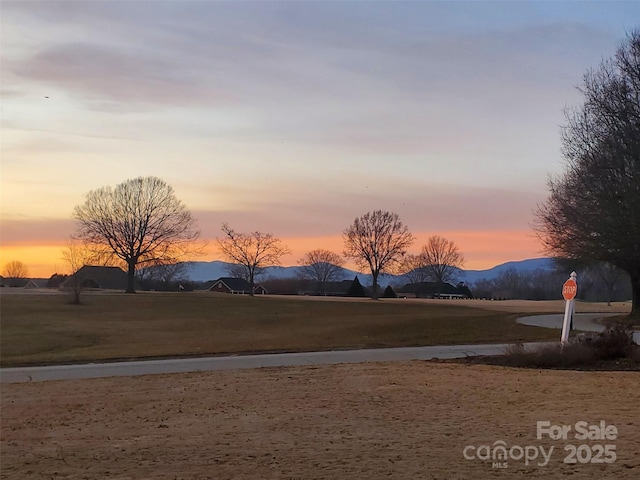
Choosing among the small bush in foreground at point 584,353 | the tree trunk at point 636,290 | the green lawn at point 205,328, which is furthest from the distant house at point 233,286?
the small bush in foreground at point 584,353

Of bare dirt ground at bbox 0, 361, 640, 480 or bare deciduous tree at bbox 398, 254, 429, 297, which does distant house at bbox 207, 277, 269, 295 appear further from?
bare dirt ground at bbox 0, 361, 640, 480

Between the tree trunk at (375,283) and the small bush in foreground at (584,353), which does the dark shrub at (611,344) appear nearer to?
the small bush in foreground at (584,353)

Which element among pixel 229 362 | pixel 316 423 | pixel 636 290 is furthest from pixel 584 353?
pixel 636 290

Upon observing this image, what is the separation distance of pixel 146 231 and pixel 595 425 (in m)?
67.8

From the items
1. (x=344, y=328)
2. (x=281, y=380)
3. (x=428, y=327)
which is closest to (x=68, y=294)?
(x=344, y=328)

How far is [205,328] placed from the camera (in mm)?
37000

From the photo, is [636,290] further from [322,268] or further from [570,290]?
[322,268]

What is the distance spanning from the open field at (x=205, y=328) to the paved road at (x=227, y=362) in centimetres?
201

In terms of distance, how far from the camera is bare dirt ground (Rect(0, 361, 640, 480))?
7.24 meters

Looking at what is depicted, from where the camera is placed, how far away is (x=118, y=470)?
769cm

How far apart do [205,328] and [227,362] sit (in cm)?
1963

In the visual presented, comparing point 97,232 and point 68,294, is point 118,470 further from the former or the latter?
point 97,232

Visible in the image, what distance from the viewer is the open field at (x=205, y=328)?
23141 mm

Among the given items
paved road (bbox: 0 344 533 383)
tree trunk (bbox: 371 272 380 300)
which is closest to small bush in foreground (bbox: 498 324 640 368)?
paved road (bbox: 0 344 533 383)
